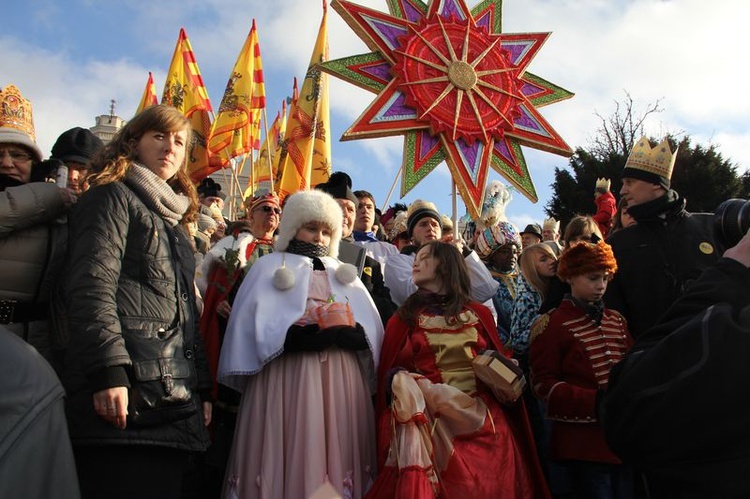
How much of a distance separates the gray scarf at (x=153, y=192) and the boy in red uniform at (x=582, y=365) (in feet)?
7.34

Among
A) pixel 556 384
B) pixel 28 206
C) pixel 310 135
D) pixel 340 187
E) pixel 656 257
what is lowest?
pixel 556 384

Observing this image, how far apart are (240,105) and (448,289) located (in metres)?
6.81

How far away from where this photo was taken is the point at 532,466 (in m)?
3.54

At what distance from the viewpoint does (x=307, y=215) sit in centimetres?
389

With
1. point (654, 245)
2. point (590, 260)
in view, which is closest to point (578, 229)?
point (654, 245)

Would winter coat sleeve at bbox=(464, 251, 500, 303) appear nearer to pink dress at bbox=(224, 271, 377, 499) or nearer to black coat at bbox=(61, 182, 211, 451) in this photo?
pink dress at bbox=(224, 271, 377, 499)

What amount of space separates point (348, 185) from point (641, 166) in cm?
237

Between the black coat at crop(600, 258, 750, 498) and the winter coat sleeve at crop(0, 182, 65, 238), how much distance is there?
235 centimetres

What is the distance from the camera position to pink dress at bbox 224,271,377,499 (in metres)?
3.26

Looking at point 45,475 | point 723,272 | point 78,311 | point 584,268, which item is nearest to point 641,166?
point 584,268

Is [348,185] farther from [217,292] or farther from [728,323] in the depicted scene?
[728,323]

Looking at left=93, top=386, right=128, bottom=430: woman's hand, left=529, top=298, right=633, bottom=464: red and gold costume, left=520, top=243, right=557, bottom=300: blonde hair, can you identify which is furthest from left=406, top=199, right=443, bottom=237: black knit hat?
left=93, top=386, right=128, bottom=430: woman's hand

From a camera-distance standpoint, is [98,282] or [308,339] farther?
[308,339]

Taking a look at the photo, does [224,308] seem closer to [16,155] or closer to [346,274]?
[346,274]
